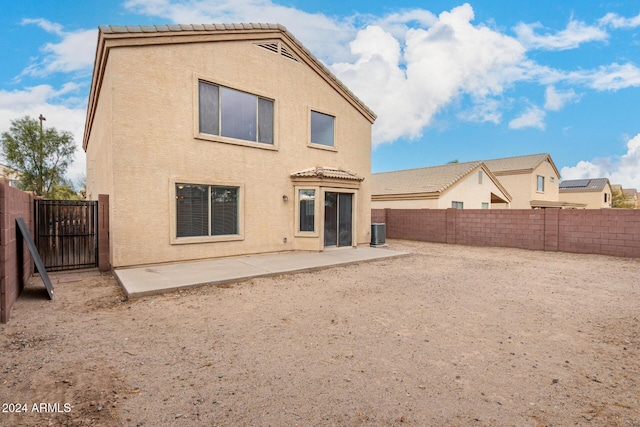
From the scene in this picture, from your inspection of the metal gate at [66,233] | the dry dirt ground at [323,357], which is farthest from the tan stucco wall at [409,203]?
the metal gate at [66,233]

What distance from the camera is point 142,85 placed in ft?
26.7

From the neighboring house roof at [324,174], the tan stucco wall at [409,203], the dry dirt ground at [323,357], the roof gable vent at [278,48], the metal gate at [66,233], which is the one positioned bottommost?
the dry dirt ground at [323,357]

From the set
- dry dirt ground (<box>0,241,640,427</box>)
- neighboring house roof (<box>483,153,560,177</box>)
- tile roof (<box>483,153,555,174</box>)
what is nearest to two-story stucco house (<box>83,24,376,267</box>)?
dry dirt ground (<box>0,241,640,427</box>)

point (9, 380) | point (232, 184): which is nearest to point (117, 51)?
point (232, 184)

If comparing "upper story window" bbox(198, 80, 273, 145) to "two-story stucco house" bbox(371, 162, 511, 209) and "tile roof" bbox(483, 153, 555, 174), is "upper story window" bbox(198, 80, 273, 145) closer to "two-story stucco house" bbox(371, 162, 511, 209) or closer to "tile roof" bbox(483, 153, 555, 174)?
"two-story stucco house" bbox(371, 162, 511, 209)

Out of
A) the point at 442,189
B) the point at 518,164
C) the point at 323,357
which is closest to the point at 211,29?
the point at 323,357

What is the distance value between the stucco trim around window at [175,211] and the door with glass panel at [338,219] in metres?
3.33

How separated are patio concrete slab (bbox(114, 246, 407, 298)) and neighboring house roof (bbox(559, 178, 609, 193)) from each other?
4432cm

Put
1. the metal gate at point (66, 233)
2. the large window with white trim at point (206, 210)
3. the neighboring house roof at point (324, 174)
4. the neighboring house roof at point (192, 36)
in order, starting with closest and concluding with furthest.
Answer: the neighboring house roof at point (192, 36)
the metal gate at point (66, 233)
the large window with white trim at point (206, 210)
the neighboring house roof at point (324, 174)

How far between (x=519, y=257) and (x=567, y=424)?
36.7 feet

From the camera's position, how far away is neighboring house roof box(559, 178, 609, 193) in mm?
39747

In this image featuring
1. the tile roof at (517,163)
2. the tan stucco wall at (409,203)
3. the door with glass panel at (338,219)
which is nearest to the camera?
the door with glass panel at (338,219)

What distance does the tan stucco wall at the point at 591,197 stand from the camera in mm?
39156

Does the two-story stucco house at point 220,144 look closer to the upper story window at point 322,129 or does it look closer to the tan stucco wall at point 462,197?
the upper story window at point 322,129
